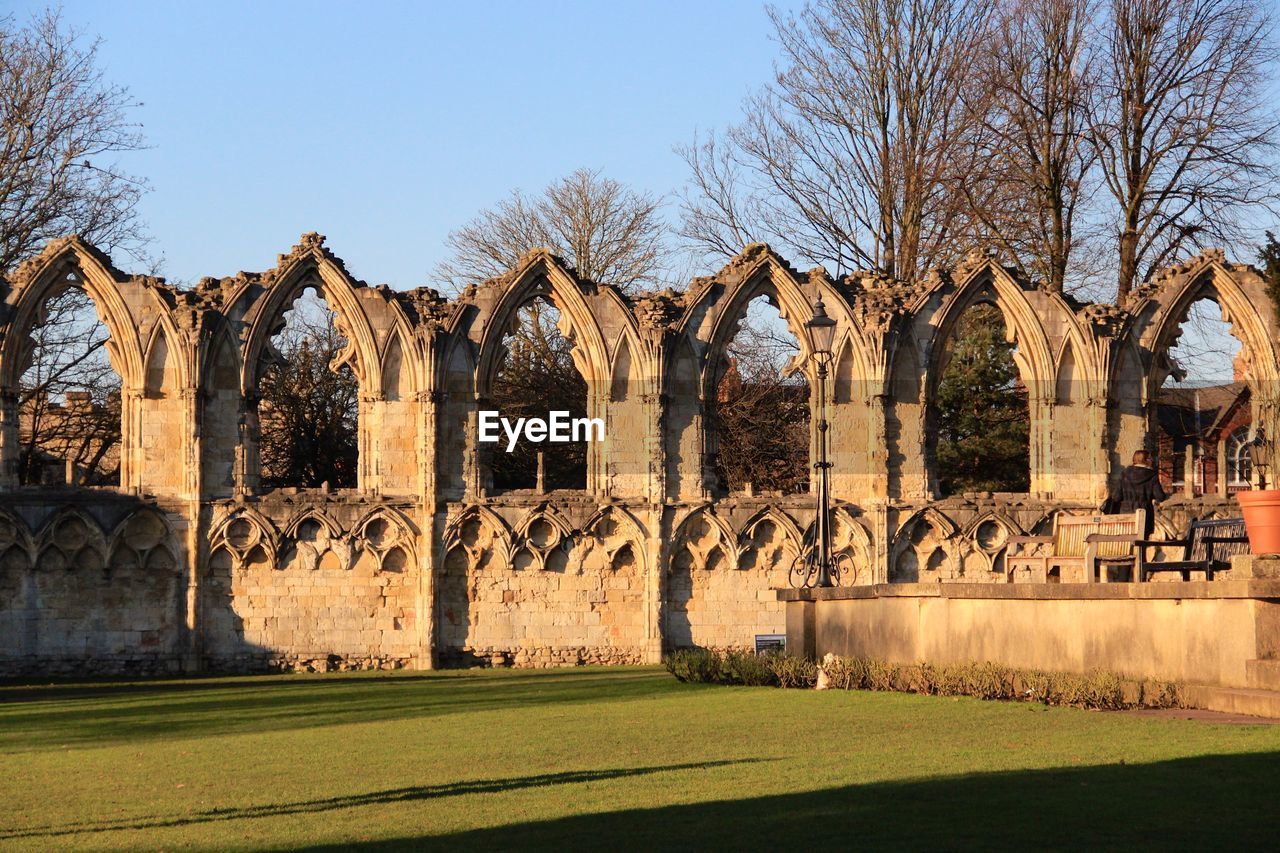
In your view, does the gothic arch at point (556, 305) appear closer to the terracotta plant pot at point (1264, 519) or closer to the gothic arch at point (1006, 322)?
the gothic arch at point (1006, 322)

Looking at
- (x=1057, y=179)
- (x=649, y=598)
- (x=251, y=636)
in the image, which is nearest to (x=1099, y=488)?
(x=649, y=598)

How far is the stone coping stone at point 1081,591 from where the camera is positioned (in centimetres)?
1595

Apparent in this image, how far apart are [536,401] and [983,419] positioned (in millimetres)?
11570

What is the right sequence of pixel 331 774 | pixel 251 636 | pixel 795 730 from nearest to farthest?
pixel 331 774 → pixel 795 730 → pixel 251 636

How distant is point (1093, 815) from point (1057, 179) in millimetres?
31671

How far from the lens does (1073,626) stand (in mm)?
18203

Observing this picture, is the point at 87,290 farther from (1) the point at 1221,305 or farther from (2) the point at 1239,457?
(2) the point at 1239,457

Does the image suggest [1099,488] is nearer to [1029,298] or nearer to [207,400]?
[1029,298]

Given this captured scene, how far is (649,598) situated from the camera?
105 feet

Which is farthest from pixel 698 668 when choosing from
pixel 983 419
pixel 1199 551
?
pixel 983 419

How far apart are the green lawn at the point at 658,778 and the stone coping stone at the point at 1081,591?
1.26 m

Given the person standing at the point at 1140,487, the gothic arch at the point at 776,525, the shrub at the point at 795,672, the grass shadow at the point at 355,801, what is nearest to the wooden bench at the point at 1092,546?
the person standing at the point at 1140,487

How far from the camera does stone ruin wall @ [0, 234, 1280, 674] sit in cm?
3133

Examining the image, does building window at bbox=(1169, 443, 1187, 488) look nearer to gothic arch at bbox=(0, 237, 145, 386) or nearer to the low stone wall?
gothic arch at bbox=(0, 237, 145, 386)
